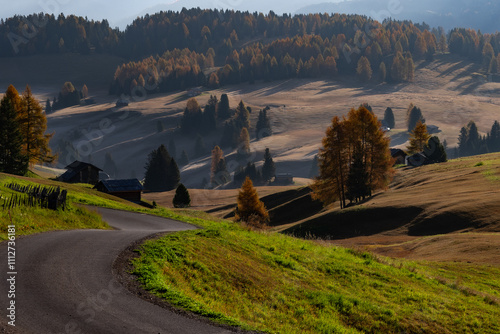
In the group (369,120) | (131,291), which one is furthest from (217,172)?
(131,291)

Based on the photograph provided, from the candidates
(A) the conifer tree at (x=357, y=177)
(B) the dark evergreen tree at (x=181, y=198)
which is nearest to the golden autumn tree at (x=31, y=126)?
(B) the dark evergreen tree at (x=181, y=198)

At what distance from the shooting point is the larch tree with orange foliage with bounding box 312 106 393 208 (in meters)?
65.1

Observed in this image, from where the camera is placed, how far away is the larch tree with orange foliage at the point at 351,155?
65062mm

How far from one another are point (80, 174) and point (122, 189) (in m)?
30.5

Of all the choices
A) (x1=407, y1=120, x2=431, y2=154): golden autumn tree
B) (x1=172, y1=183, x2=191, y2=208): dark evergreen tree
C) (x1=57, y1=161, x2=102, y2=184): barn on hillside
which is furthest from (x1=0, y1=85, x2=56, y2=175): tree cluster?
(x1=407, y1=120, x2=431, y2=154): golden autumn tree

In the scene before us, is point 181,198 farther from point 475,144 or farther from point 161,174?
point 475,144

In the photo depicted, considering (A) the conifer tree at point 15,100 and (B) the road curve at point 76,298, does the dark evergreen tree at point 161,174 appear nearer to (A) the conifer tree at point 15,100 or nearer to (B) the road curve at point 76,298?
(A) the conifer tree at point 15,100

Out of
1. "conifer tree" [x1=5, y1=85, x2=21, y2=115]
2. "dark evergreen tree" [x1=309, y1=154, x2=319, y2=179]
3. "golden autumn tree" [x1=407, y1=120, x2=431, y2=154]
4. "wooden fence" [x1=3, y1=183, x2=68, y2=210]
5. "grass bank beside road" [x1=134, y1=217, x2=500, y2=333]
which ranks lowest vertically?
"dark evergreen tree" [x1=309, y1=154, x2=319, y2=179]

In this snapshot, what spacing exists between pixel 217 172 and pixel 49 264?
170 metres

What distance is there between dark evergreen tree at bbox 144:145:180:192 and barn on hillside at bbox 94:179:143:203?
6787 cm

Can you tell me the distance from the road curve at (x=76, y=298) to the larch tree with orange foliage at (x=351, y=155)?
49.1 meters

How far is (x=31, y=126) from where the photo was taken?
69.5 m

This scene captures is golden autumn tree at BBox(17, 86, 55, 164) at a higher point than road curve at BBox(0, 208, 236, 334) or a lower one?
higher

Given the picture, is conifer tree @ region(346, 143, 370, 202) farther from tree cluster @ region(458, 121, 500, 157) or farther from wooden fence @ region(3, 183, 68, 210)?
tree cluster @ region(458, 121, 500, 157)
